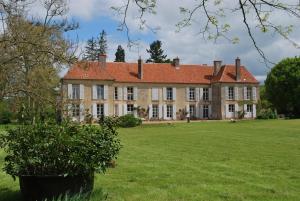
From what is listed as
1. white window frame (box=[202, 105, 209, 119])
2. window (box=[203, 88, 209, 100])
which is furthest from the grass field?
white window frame (box=[202, 105, 209, 119])

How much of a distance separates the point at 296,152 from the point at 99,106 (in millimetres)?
42099

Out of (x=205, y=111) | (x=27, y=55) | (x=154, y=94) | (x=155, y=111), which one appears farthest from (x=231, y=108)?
(x=27, y=55)

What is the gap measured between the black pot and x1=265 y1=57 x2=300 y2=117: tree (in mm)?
54913

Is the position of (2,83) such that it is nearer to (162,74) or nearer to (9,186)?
(9,186)

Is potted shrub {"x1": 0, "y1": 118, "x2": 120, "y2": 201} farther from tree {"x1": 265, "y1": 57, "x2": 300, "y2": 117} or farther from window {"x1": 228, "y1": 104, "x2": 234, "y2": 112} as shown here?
tree {"x1": 265, "y1": 57, "x2": 300, "y2": 117}

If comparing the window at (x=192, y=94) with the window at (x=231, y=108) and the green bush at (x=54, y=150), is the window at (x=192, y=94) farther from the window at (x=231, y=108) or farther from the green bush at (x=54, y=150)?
the green bush at (x=54, y=150)

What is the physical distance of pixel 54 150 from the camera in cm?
696

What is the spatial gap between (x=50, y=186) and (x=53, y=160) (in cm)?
36

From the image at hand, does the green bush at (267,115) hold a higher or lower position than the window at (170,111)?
lower

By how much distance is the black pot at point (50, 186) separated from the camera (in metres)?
6.86

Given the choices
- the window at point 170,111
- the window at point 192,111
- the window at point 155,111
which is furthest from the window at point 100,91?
the window at point 192,111

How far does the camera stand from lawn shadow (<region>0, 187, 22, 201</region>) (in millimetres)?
7947

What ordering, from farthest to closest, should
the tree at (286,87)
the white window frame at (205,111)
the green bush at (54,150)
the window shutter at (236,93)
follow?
the white window frame at (205,111) < the tree at (286,87) < the window shutter at (236,93) < the green bush at (54,150)

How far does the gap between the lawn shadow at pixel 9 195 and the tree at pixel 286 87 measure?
5386cm
